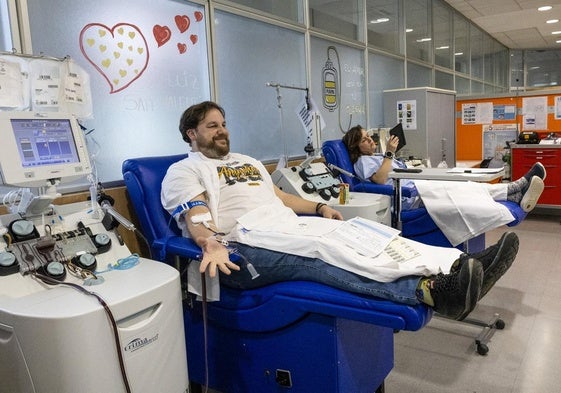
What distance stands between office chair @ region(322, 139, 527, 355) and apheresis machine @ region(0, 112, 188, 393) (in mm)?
1562

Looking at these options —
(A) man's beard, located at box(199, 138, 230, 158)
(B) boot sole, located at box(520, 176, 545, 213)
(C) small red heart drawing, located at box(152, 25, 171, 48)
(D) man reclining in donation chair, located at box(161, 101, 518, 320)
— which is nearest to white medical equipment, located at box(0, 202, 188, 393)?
(D) man reclining in donation chair, located at box(161, 101, 518, 320)

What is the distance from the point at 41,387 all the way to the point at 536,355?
2.02 meters

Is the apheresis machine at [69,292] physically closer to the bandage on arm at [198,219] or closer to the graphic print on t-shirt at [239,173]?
the bandage on arm at [198,219]

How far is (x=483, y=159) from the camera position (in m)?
5.76

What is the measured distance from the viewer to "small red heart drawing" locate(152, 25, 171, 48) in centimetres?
243

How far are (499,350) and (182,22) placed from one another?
2.35 m

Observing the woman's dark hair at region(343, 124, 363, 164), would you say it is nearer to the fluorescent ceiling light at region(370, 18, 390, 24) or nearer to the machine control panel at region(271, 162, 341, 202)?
the machine control panel at region(271, 162, 341, 202)

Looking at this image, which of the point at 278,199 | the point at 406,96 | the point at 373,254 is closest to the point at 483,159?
the point at 406,96

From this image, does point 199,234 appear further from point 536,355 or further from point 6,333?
point 536,355

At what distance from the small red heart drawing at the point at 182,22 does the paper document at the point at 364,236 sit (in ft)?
5.17

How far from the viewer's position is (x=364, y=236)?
5.26 feet

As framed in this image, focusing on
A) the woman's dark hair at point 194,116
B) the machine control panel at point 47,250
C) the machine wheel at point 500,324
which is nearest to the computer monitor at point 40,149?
the machine control panel at point 47,250

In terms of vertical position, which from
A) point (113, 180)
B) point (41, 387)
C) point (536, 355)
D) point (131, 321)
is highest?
point (113, 180)

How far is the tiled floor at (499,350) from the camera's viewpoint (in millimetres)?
1902
